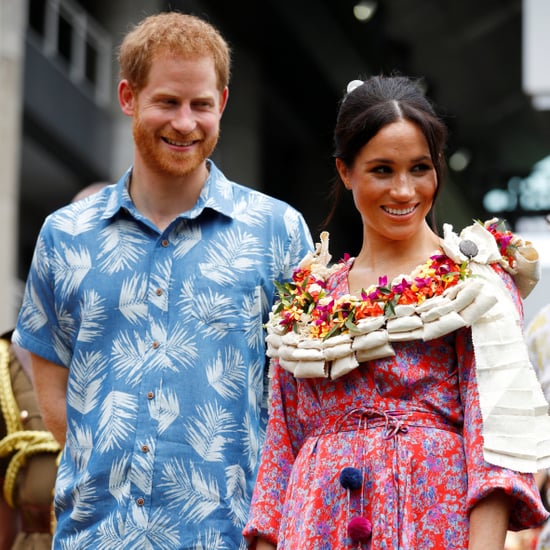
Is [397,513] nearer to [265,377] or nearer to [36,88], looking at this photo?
[265,377]

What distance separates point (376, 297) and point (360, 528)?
2.26 ft

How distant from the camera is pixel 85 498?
559 cm

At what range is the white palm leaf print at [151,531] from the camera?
546 centimetres

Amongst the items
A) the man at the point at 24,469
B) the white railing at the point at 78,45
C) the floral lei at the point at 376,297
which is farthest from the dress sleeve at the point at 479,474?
the white railing at the point at 78,45

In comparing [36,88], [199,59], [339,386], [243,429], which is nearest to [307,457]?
[339,386]

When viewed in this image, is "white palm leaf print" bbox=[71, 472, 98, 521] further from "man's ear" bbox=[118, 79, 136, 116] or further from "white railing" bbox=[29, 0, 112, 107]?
"white railing" bbox=[29, 0, 112, 107]

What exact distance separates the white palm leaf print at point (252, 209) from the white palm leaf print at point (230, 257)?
7 cm

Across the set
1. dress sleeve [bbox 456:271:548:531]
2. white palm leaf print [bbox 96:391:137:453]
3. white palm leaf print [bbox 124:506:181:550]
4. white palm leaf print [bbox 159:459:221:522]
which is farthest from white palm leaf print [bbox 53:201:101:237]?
dress sleeve [bbox 456:271:548:531]

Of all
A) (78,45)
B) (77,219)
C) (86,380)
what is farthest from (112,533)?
(78,45)

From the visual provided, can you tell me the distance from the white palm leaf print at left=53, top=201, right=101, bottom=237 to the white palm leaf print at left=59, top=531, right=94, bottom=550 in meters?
1.09

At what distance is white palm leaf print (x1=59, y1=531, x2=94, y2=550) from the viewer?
18.2 feet

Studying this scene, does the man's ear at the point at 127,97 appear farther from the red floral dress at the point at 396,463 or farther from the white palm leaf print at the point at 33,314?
the red floral dress at the point at 396,463

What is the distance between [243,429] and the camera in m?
5.63

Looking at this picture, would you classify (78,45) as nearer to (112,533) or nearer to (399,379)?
(112,533)
